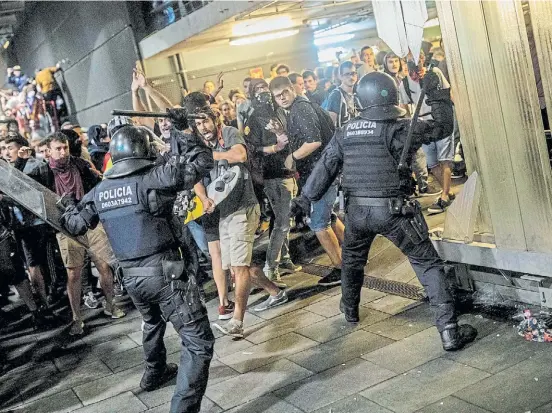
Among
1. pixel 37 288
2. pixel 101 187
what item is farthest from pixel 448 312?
→ pixel 37 288

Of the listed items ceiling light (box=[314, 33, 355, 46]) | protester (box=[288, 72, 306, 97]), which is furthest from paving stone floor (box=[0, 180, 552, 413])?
ceiling light (box=[314, 33, 355, 46])

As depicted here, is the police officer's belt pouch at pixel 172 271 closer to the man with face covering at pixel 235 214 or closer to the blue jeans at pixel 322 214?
the man with face covering at pixel 235 214

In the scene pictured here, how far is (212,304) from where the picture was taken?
7.53 meters

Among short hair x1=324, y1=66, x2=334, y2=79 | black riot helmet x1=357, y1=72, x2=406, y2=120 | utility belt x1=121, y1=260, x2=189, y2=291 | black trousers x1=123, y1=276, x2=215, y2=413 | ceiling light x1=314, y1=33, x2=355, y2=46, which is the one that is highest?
ceiling light x1=314, y1=33, x2=355, y2=46

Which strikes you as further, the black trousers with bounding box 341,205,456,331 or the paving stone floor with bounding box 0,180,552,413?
the black trousers with bounding box 341,205,456,331

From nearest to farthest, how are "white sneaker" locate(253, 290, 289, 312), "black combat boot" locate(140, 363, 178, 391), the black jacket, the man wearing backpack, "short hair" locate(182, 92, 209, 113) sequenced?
the black jacket → "black combat boot" locate(140, 363, 178, 391) → "short hair" locate(182, 92, 209, 113) → "white sneaker" locate(253, 290, 289, 312) → the man wearing backpack

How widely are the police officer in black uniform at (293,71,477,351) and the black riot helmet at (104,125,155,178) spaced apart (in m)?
1.56

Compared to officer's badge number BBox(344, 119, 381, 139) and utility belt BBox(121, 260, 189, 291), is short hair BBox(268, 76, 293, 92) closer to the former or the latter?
officer's badge number BBox(344, 119, 381, 139)

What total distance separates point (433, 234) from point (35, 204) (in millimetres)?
3521

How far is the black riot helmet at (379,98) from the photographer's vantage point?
5.08 m

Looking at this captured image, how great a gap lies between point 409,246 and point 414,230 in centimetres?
15

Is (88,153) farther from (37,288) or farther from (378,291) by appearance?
(378,291)

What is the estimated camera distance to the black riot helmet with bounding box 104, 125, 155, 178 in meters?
4.66

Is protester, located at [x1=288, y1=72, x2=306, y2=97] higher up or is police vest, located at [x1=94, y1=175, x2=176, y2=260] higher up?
protester, located at [x1=288, y1=72, x2=306, y2=97]
